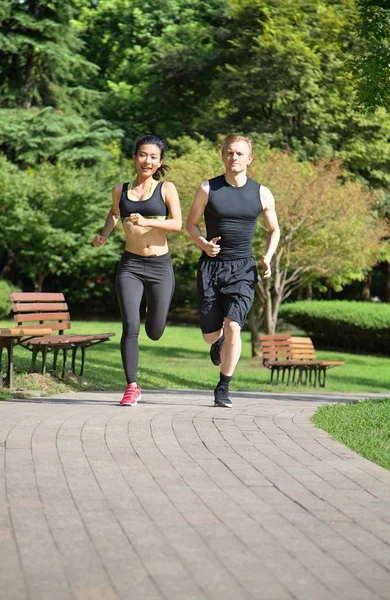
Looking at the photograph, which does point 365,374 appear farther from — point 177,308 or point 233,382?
point 177,308

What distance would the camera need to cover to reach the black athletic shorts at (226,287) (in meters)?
8.52

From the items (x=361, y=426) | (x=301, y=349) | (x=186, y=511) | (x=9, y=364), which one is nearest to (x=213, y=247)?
(x=361, y=426)

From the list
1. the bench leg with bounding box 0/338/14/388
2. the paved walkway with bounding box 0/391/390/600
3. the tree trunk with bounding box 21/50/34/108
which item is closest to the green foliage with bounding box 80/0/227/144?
the tree trunk with bounding box 21/50/34/108

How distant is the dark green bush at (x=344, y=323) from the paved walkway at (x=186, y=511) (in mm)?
24349

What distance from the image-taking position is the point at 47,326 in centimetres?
1237

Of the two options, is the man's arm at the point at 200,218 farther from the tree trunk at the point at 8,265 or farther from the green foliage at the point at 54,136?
the tree trunk at the point at 8,265

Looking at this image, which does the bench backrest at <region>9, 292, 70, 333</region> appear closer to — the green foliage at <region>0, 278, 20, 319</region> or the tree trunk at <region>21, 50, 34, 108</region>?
the green foliage at <region>0, 278, 20, 319</region>

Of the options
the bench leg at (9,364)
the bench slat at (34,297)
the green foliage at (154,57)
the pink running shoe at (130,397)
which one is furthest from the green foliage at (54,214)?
the pink running shoe at (130,397)

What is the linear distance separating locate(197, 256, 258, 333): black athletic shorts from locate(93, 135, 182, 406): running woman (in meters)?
0.40

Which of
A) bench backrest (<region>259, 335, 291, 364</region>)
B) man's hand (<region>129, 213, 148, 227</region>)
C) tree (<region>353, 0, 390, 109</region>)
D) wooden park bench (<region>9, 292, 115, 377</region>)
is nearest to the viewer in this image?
man's hand (<region>129, 213, 148, 227</region>)

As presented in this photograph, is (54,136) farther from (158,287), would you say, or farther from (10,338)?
(158,287)

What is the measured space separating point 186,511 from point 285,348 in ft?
51.5

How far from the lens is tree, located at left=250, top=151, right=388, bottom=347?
25.5 metres

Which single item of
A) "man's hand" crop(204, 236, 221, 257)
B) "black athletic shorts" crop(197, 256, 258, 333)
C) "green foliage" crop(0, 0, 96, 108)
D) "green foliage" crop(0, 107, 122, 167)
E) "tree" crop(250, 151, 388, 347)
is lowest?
"black athletic shorts" crop(197, 256, 258, 333)
